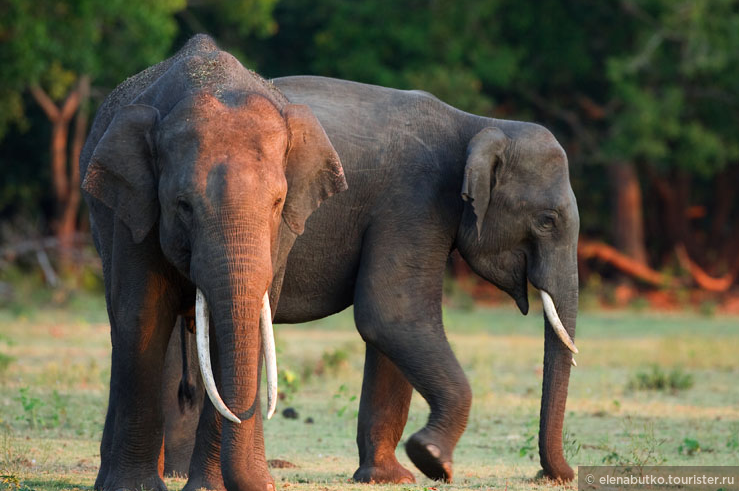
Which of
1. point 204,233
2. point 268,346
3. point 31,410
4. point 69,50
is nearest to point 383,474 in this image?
point 268,346

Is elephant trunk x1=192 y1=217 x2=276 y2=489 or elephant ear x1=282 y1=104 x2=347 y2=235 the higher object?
elephant ear x1=282 y1=104 x2=347 y2=235

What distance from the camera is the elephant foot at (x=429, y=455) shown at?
7.54 meters

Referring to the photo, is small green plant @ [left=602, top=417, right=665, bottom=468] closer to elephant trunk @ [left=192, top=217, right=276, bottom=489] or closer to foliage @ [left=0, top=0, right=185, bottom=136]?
elephant trunk @ [left=192, top=217, right=276, bottom=489]

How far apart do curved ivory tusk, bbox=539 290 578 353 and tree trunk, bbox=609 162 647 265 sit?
65.5 ft

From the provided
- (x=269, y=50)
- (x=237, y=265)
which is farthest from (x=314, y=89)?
(x=269, y=50)

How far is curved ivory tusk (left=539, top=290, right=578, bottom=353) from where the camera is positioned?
8078mm

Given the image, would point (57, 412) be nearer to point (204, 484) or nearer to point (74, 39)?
point (204, 484)

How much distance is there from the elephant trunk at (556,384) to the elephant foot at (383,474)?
35.4 inches

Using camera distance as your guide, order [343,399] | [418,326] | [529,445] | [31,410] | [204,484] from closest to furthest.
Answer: [204,484] < [418,326] < [31,410] < [529,445] < [343,399]

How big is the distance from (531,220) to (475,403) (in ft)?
13.6

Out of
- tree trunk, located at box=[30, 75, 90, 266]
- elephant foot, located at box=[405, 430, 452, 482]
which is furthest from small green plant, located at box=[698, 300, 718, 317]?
elephant foot, located at box=[405, 430, 452, 482]

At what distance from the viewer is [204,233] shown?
632cm

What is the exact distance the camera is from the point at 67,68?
24109mm

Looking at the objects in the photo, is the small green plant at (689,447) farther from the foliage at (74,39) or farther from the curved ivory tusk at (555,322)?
the foliage at (74,39)
